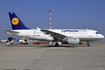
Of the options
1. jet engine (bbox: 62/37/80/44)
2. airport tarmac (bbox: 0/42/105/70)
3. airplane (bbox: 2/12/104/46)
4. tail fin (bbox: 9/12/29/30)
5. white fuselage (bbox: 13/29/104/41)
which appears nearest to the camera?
airport tarmac (bbox: 0/42/105/70)

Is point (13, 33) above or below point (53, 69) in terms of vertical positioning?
above

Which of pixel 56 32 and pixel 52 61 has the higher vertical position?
pixel 56 32

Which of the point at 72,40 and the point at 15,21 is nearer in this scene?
the point at 72,40

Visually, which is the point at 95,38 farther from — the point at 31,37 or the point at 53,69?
the point at 53,69

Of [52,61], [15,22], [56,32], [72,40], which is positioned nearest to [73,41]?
[72,40]

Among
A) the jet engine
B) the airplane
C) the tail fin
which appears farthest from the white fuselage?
the tail fin

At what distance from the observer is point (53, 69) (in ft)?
18.1

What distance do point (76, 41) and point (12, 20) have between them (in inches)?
584

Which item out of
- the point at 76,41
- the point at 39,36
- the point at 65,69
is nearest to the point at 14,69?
the point at 65,69

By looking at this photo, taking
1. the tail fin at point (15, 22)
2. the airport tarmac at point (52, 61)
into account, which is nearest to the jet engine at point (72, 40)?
the airport tarmac at point (52, 61)

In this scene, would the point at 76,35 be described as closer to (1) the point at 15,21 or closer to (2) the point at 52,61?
(1) the point at 15,21

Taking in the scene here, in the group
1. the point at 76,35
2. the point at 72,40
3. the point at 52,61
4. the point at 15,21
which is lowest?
the point at 52,61

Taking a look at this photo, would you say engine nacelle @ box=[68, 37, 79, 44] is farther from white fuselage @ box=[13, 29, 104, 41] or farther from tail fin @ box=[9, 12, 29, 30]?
tail fin @ box=[9, 12, 29, 30]

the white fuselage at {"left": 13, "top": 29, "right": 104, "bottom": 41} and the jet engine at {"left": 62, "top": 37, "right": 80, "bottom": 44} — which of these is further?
the white fuselage at {"left": 13, "top": 29, "right": 104, "bottom": 41}
